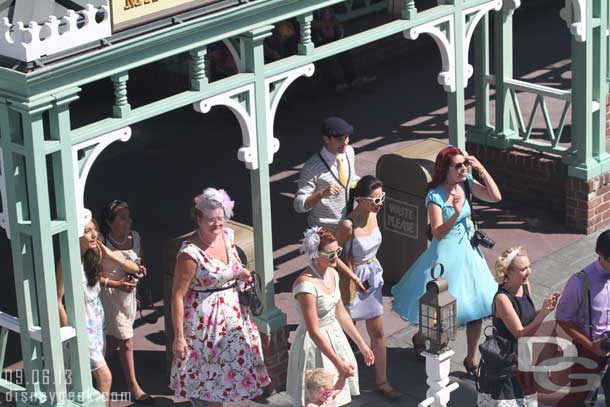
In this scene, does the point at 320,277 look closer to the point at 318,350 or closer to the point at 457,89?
the point at 318,350

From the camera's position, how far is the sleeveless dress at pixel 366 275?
11641mm

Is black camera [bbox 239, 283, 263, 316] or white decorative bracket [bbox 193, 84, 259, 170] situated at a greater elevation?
white decorative bracket [bbox 193, 84, 259, 170]

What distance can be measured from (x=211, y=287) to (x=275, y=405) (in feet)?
4.35

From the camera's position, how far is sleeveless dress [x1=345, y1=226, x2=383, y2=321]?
1164 cm

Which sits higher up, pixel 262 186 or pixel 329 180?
pixel 262 186

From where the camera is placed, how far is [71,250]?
10.1 m

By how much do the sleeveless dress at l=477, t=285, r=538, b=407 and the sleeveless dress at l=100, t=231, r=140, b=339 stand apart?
2712 mm

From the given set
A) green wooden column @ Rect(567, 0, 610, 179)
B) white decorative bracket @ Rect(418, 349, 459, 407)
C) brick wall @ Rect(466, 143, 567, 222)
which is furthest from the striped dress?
brick wall @ Rect(466, 143, 567, 222)

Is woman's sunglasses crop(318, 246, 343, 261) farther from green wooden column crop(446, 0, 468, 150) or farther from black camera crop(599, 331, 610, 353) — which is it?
green wooden column crop(446, 0, 468, 150)

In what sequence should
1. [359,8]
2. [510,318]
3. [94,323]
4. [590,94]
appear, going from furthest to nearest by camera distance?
[359,8]
[590,94]
[94,323]
[510,318]

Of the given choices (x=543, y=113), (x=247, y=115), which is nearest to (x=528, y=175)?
(x=543, y=113)

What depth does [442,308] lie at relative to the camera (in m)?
10.3

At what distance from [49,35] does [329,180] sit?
302 cm

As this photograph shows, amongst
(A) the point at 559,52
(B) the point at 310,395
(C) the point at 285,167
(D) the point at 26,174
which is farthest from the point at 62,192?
(A) the point at 559,52
